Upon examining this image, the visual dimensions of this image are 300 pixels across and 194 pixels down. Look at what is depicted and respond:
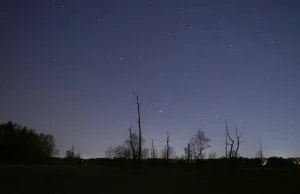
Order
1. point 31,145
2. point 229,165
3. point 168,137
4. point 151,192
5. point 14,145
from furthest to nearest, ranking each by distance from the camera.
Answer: point 31,145, point 14,145, point 168,137, point 229,165, point 151,192

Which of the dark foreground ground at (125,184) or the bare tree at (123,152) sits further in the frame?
the bare tree at (123,152)

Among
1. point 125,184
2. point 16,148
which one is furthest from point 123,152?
point 125,184

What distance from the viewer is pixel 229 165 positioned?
2388 inches

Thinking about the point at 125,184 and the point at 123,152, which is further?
the point at 123,152

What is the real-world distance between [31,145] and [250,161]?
60.9m

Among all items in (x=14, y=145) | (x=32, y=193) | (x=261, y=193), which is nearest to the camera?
(x=32, y=193)

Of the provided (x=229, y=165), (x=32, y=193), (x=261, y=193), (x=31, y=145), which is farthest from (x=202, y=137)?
(x=32, y=193)

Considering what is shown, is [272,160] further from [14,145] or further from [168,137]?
[14,145]

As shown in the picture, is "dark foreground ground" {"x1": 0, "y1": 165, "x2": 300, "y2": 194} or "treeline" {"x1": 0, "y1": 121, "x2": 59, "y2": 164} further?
"treeline" {"x1": 0, "y1": 121, "x2": 59, "y2": 164}

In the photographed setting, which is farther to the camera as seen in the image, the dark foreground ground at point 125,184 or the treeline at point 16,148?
the treeline at point 16,148

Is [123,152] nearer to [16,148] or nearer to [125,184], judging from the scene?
[16,148]

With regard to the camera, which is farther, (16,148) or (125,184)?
(16,148)

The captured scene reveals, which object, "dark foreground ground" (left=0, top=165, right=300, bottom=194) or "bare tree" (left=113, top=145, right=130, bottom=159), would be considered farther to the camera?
"bare tree" (left=113, top=145, right=130, bottom=159)

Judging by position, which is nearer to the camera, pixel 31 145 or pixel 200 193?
pixel 200 193
